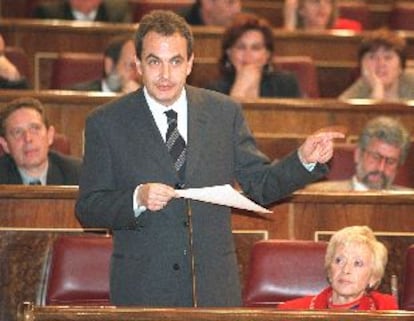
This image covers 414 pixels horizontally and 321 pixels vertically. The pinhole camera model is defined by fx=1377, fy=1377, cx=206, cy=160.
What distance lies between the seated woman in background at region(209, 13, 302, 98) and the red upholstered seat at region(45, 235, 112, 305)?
2161 mm

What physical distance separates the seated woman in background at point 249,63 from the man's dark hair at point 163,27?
2782 millimetres

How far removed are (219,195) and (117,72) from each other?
3091mm

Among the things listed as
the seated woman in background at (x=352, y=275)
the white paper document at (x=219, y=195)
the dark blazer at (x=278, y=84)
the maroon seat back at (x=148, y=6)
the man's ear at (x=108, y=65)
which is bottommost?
the seated woman in background at (x=352, y=275)

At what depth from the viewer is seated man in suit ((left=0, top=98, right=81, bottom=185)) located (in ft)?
17.2

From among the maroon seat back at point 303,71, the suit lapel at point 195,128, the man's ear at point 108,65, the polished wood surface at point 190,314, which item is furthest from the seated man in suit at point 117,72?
the polished wood surface at point 190,314

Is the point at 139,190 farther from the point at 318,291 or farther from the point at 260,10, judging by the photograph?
the point at 260,10

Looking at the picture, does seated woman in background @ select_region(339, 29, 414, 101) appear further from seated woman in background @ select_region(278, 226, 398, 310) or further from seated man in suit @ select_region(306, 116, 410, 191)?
seated woman in background @ select_region(278, 226, 398, 310)

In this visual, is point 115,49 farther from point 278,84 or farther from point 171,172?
point 171,172

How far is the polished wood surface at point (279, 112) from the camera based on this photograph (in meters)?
6.09

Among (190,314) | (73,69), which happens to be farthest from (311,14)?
(190,314)

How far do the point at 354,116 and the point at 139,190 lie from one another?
2.90 m

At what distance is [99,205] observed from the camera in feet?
11.9

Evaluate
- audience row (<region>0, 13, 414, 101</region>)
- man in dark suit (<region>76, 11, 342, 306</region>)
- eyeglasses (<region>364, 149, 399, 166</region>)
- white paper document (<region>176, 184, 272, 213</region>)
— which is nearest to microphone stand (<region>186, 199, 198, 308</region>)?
man in dark suit (<region>76, 11, 342, 306</region>)

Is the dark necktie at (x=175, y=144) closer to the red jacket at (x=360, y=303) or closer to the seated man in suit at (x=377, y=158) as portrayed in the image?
the red jacket at (x=360, y=303)
